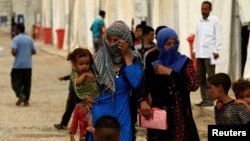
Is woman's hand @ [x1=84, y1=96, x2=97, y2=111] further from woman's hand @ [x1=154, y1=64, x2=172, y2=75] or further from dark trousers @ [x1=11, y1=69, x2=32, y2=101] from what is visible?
dark trousers @ [x1=11, y1=69, x2=32, y2=101]

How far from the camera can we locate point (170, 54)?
657cm

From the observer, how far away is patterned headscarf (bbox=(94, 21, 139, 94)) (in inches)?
249

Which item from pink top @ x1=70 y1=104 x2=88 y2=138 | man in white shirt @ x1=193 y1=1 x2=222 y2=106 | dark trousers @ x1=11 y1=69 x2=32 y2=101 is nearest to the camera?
pink top @ x1=70 y1=104 x2=88 y2=138

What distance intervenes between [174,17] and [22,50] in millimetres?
5088

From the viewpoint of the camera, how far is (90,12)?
31219mm

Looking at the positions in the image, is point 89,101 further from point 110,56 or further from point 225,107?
point 225,107

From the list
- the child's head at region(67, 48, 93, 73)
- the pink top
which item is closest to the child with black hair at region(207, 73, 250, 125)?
the child's head at region(67, 48, 93, 73)

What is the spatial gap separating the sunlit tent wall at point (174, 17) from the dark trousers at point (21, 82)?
3.61m

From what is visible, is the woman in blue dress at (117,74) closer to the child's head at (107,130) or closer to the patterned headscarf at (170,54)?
the patterned headscarf at (170,54)

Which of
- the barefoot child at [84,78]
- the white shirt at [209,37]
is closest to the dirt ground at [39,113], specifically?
the white shirt at [209,37]

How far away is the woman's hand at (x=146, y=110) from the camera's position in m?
6.49

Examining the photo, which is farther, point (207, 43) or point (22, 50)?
point (22, 50)

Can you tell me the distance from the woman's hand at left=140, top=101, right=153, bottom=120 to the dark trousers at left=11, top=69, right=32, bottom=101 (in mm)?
8978

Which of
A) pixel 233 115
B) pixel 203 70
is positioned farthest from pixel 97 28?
pixel 233 115
